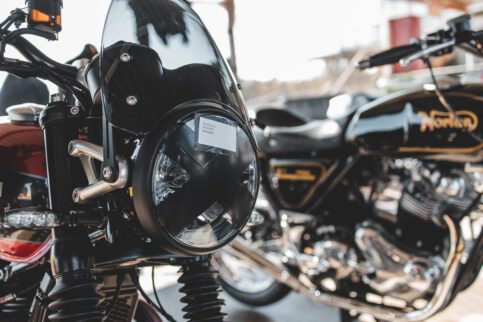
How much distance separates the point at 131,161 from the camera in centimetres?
88

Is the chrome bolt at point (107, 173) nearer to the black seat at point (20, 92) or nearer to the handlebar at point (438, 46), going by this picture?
the black seat at point (20, 92)

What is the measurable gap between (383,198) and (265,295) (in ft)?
2.81

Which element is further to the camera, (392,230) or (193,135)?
(392,230)

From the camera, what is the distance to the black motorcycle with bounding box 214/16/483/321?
1.96m

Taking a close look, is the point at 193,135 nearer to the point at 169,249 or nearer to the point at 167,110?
the point at 167,110

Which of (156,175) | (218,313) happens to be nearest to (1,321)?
(218,313)

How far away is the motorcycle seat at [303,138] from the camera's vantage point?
2326mm

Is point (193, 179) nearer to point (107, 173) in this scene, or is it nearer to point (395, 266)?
point (107, 173)

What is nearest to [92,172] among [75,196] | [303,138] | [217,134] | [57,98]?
[75,196]

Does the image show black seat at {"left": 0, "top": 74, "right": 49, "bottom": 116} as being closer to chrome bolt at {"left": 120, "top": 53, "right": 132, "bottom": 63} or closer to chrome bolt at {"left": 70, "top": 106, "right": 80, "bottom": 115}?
chrome bolt at {"left": 70, "top": 106, "right": 80, "bottom": 115}

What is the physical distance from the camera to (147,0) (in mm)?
963

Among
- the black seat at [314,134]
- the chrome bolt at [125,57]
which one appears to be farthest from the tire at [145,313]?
the black seat at [314,134]

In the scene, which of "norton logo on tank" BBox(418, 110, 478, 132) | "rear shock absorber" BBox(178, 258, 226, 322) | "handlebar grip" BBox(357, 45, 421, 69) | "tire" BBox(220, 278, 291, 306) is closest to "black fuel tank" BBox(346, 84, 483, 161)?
"norton logo on tank" BBox(418, 110, 478, 132)

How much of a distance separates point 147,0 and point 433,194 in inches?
61.8
